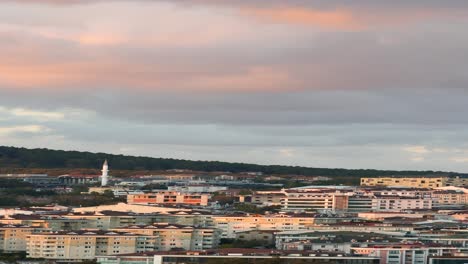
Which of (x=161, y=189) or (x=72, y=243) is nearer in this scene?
(x=72, y=243)

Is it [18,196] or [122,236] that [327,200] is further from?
[122,236]

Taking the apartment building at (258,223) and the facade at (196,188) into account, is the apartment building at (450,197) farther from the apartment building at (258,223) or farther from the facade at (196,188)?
the apartment building at (258,223)

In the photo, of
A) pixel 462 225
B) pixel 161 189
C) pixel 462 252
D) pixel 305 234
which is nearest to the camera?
pixel 462 252

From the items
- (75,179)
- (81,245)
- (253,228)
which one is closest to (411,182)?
(75,179)

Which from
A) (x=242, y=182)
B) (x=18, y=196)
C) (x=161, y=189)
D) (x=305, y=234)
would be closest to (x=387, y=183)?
(x=242, y=182)

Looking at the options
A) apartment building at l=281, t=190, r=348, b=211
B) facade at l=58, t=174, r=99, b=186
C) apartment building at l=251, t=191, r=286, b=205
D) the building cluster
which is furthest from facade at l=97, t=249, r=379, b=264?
facade at l=58, t=174, r=99, b=186

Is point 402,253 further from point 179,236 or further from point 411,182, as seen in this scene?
point 411,182
